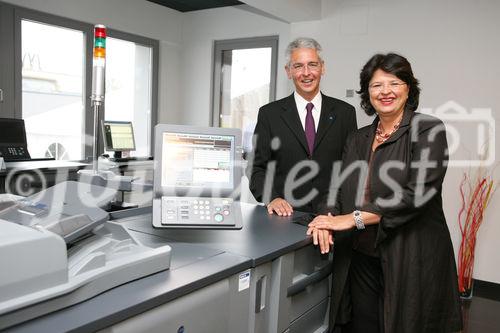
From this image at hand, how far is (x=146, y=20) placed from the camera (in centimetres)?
563

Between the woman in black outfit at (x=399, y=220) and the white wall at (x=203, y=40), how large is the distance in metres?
3.87

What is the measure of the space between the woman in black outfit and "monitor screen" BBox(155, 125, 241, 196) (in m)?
0.41

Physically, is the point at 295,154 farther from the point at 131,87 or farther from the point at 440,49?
the point at 131,87

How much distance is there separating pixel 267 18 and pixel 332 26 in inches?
43.2

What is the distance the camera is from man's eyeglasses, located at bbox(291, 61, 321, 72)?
6.95 ft

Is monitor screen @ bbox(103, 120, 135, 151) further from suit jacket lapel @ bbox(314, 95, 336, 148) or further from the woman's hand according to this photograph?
the woman's hand

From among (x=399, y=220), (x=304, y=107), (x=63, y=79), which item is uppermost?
(x=63, y=79)

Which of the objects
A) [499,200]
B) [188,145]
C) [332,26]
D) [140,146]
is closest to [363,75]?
[188,145]

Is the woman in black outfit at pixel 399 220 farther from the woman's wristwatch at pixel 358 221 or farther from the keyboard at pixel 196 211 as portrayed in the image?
the keyboard at pixel 196 211

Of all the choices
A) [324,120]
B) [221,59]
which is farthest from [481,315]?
[221,59]

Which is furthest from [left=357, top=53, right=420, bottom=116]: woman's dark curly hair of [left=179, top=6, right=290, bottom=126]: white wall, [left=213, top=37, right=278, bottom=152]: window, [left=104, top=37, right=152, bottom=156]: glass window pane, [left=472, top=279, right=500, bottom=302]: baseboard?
[left=104, top=37, right=152, bottom=156]: glass window pane

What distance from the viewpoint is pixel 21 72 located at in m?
4.46

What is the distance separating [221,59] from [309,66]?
154 inches

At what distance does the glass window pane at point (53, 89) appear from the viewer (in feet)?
15.2
